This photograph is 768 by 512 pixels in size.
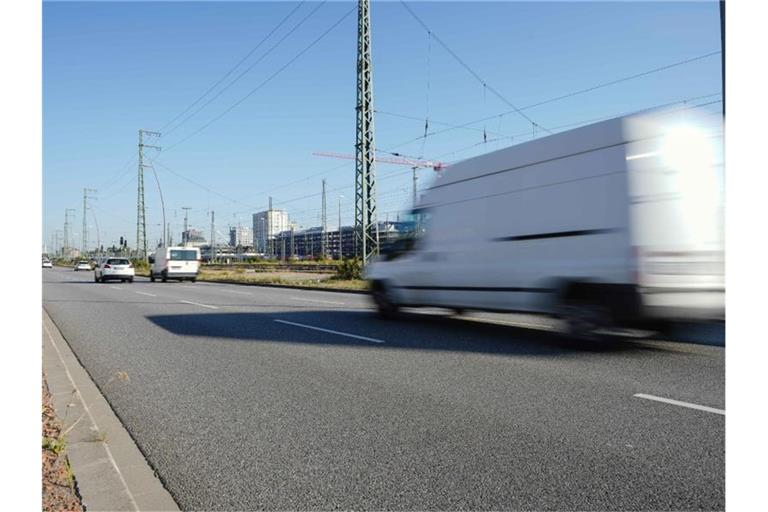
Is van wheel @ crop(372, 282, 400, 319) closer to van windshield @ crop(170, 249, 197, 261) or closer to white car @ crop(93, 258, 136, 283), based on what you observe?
white car @ crop(93, 258, 136, 283)

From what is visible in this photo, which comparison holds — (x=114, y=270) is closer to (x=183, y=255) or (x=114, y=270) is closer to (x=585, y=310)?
(x=183, y=255)

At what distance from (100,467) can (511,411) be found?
3.12 metres

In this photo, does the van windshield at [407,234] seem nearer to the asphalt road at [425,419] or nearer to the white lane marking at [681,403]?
the asphalt road at [425,419]

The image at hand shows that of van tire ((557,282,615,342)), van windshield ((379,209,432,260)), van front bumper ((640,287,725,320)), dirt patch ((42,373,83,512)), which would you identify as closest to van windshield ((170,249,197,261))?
van windshield ((379,209,432,260))

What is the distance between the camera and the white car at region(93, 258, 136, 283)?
107ft

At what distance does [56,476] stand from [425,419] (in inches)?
103

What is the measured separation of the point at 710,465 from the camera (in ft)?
11.7

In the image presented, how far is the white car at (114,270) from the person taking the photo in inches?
1280

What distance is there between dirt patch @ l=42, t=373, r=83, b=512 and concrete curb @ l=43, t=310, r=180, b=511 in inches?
2.0

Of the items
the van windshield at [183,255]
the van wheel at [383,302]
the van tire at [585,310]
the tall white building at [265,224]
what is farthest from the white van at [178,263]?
the tall white building at [265,224]

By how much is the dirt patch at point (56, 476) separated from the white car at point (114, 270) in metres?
30.8

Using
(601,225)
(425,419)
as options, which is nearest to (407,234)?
(601,225)

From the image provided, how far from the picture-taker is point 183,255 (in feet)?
116

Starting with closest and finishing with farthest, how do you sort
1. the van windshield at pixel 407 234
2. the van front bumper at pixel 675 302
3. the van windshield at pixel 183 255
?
1. the van front bumper at pixel 675 302
2. the van windshield at pixel 407 234
3. the van windshield at pixel 183 255
